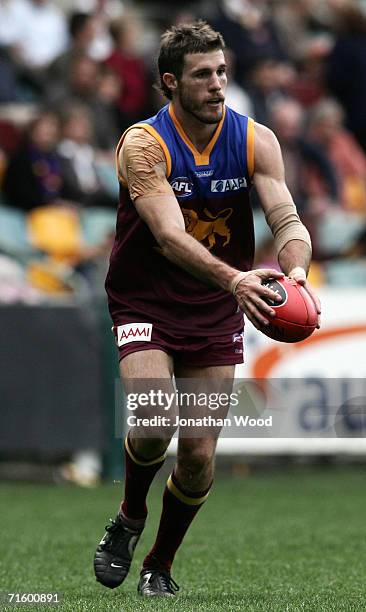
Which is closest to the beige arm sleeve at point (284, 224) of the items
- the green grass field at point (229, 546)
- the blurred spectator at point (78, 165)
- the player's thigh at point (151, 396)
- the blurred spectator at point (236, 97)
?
the player's thigh at point (151, 396)

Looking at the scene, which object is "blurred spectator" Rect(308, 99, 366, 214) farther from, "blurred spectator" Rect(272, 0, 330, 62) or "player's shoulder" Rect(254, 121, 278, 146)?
"player's shoulder" Rect(254, 121, 278, 146)

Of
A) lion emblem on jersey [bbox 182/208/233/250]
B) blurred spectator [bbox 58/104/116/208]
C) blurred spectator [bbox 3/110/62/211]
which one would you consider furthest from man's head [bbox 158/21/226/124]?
blurred spectator [bbox 58/104/116/208]

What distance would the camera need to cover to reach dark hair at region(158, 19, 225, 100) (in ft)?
17.9

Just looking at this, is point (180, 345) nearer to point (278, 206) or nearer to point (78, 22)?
point (278, 206)

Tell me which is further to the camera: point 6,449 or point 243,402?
point 6,449

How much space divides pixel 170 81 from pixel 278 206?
0.70 metres

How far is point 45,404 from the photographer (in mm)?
10867

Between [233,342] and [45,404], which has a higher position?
[233,342]

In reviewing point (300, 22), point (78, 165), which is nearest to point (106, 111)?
point (78, 165)

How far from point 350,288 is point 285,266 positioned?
6.38m

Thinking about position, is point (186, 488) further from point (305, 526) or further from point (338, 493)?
point (338, 493)

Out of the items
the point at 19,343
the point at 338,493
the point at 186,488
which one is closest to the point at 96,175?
the point at 19,343

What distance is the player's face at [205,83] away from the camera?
17.8 feet

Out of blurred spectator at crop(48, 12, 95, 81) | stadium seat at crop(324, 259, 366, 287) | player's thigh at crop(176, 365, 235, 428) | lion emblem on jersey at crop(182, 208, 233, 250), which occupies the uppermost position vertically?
blurred spectator at crop(48, 12, 95, 81)
